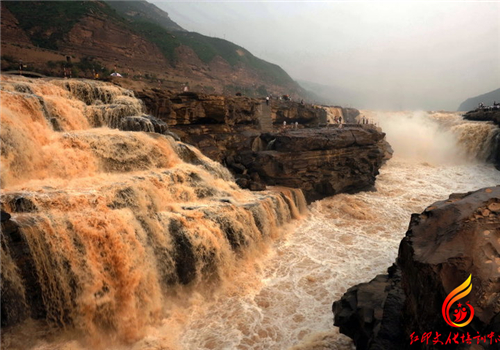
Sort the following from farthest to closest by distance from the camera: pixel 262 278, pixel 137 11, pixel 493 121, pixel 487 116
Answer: pixel 137 11 → pixel 487 116 → pixel 493 121 → pixel 262 278

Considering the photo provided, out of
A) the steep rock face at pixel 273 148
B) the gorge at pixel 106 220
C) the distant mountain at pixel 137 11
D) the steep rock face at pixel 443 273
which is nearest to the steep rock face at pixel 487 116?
the steep rock face at pixel 273 148

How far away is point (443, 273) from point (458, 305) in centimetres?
38

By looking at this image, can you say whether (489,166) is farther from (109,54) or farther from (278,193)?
(109,54)

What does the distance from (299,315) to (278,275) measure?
186 centimetres

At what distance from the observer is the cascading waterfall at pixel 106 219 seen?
19.4ft

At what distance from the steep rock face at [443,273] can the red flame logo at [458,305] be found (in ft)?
0.16

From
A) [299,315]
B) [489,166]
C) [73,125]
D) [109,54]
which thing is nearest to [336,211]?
[299,315]

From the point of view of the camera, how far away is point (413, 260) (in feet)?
13.6

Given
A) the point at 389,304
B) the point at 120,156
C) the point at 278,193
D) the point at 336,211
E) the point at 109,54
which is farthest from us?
the point at 109,54

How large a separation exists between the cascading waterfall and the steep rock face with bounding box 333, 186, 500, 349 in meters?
4.80

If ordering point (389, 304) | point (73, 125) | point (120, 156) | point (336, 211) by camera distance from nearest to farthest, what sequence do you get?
point (389, 304)
point (120, 156)
point (73, 125)
point (336, 211)

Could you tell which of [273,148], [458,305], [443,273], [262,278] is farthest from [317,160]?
[458,305]

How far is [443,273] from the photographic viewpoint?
3.70 metres

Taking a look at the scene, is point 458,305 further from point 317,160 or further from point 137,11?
point 137,11
